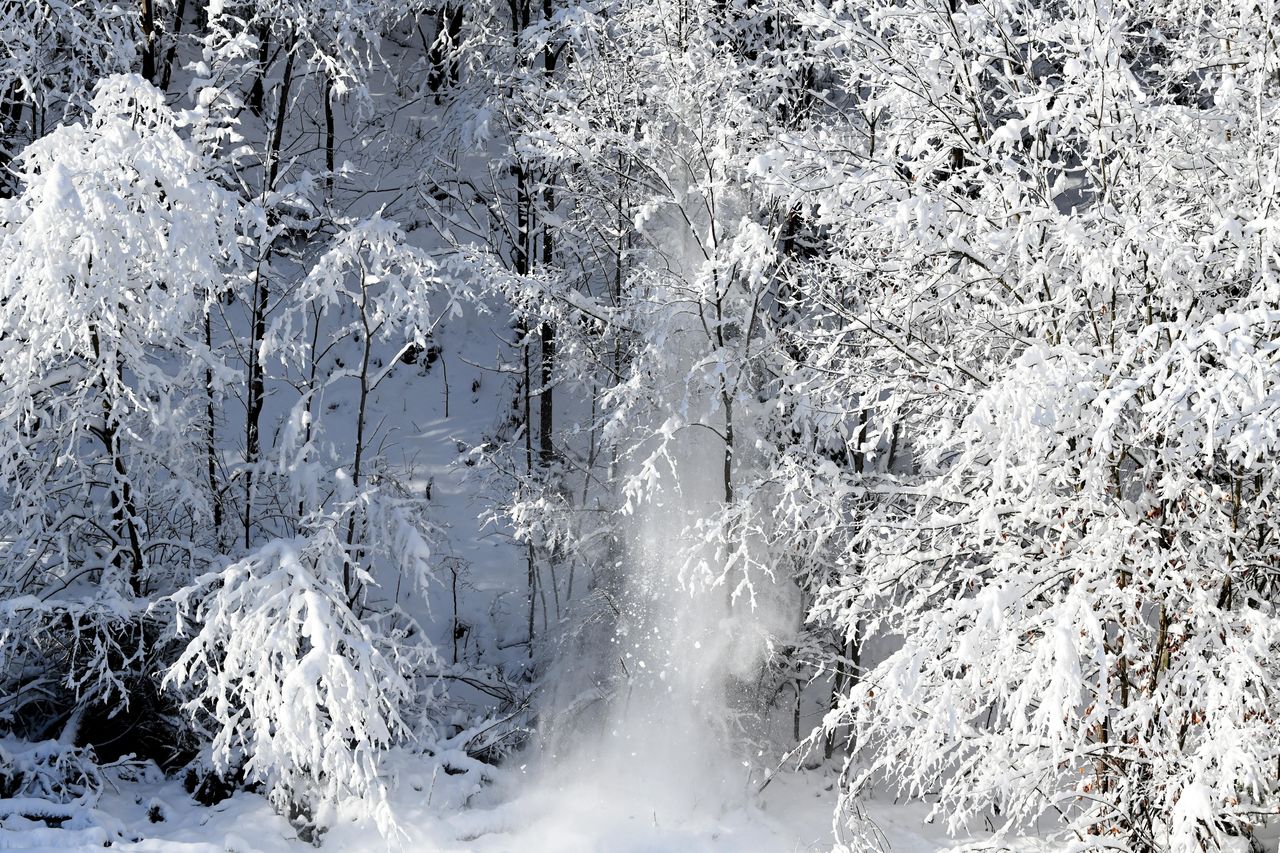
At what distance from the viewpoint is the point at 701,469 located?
10656 millimetres

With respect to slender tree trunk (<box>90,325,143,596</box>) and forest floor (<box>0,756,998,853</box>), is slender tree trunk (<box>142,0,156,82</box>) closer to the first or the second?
slender tree trunk (<box>90,325,143,596</box>)

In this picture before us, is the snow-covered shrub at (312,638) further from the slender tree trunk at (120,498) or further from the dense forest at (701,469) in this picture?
the slender tree trunk at (120,498)

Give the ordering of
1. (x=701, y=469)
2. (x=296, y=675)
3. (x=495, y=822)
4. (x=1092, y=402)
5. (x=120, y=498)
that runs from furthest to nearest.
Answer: (x=701, y=469)
(x=495, y=822)
(x=120, y=498)
(x=296, y=675)
(x=1092, y=402)

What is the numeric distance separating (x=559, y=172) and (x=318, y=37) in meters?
4.35

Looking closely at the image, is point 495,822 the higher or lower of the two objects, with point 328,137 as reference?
lower

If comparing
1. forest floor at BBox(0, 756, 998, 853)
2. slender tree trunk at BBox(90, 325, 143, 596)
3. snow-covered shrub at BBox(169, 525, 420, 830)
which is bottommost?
forest floor at BBox(0, 756, 998, 853)

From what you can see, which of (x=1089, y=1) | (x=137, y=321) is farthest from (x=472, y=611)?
(x=1089, y=1)

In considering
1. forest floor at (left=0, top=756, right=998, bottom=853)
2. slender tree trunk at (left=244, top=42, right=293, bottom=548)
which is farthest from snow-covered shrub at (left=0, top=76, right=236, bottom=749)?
forest floor at (left=0, top=756, right=998, bottom=853)

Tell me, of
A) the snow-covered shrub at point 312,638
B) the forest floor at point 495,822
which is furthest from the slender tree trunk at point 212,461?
the forest floor at point 495,822

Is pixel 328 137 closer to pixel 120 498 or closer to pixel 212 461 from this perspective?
pixel 212 461

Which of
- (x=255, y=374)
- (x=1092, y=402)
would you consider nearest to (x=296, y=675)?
(x=255, y=374)

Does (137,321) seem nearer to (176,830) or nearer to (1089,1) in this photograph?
(176,830)

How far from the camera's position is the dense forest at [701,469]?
619 centimetres

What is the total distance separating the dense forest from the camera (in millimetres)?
6191
